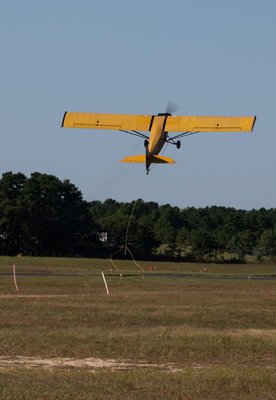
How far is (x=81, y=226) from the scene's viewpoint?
106562 millimetres

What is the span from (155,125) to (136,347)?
18780mm

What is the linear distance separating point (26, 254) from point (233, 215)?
4970cm

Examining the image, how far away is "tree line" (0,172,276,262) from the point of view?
10406cm

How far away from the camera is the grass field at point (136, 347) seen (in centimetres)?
1348

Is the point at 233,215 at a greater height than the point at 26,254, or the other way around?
the point at 233,215

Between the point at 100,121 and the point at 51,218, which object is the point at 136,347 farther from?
the point at 51,218

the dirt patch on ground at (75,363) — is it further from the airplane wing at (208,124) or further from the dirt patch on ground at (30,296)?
the airplane wing at (208,124)

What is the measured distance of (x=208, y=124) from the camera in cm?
3631

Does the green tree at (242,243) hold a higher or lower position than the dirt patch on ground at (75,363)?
higher

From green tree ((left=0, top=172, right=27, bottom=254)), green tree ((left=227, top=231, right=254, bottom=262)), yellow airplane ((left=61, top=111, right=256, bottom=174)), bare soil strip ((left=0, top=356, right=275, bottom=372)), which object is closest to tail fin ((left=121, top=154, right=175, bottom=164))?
yellow airplane ((left=61, top=111, right=256, bottom=174))

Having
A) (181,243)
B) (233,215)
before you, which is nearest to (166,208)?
(233,215)

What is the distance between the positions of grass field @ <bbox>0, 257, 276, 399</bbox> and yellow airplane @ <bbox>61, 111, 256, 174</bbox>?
547 centimetres

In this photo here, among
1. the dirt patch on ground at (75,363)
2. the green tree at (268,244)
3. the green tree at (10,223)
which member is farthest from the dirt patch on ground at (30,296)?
the green tree at (268,244)

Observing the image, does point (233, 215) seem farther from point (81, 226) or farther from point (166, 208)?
point (81, 226)
